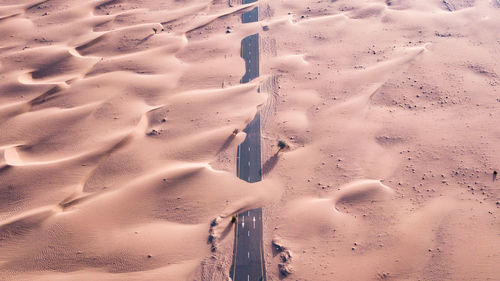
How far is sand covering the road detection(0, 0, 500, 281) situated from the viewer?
1759cm

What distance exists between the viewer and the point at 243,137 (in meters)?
22.8

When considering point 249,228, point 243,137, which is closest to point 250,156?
point 243,137

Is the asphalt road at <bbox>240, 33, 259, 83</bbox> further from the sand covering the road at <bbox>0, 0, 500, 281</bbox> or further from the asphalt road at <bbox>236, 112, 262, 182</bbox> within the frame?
the asphalt road at <bbox>236, 112, 262, 182</bbox>

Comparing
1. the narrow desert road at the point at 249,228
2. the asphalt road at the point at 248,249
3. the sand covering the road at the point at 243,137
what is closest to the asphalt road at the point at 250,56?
the sand covering the road at the point at 243,137

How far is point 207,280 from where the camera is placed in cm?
1686

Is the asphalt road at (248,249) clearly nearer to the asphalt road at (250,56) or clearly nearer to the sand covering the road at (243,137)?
the sand covering the road at (243,137)

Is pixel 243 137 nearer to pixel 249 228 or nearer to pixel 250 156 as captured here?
pixel 250 156

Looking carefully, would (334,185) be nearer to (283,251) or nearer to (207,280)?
(283,251)

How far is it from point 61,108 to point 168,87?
7.14 meters

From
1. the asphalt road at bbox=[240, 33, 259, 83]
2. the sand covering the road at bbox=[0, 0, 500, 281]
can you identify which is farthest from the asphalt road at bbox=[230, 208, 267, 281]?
the asphalt road at bbox=[240, 33, 259, 83]

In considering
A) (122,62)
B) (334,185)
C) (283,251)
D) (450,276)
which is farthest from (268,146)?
(122,62)

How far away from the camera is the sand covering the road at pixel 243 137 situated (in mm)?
17594

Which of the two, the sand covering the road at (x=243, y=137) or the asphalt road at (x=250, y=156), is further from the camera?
the asphalt road at (x=250, y=156)

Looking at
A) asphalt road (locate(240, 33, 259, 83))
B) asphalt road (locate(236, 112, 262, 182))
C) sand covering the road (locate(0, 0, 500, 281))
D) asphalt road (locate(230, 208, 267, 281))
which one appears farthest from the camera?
asphalt road (locate(240, 33, 259, 83))
